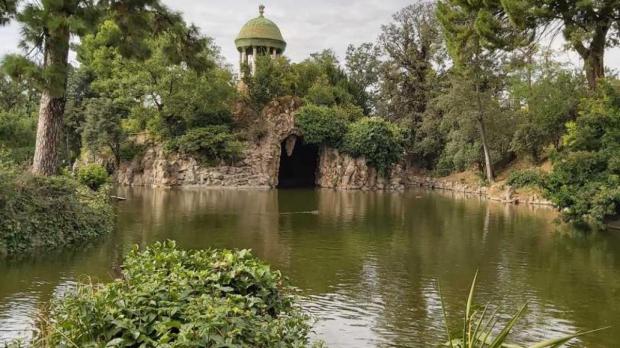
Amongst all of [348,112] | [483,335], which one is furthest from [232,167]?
[483,335]

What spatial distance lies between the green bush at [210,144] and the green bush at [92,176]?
653 inches

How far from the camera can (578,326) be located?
26.7 ft

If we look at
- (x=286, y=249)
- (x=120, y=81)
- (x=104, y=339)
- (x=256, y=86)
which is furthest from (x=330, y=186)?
(x=104, y=339)

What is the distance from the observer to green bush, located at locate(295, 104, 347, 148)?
39.3m

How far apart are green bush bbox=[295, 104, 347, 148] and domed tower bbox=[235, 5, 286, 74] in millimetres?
6422

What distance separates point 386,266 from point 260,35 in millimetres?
34613

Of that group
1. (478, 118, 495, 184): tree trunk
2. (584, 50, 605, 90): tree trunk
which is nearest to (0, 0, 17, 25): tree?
(584, 50, 605, 90): tree trunk

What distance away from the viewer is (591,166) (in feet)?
68.0

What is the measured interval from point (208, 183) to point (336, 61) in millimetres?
17020

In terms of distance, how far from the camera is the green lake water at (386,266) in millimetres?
8008

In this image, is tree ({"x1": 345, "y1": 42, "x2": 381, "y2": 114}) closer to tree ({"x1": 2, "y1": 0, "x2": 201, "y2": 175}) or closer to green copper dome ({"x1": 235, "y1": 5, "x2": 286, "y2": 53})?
green copper dome ({"x1": 235, "y1": 5, "x2": 286, "y2": 53})

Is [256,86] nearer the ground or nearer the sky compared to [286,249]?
nearer the sky

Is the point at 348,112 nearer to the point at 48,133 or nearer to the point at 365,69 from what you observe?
the point at 365,69

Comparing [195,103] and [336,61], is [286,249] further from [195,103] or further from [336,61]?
[336,61]
